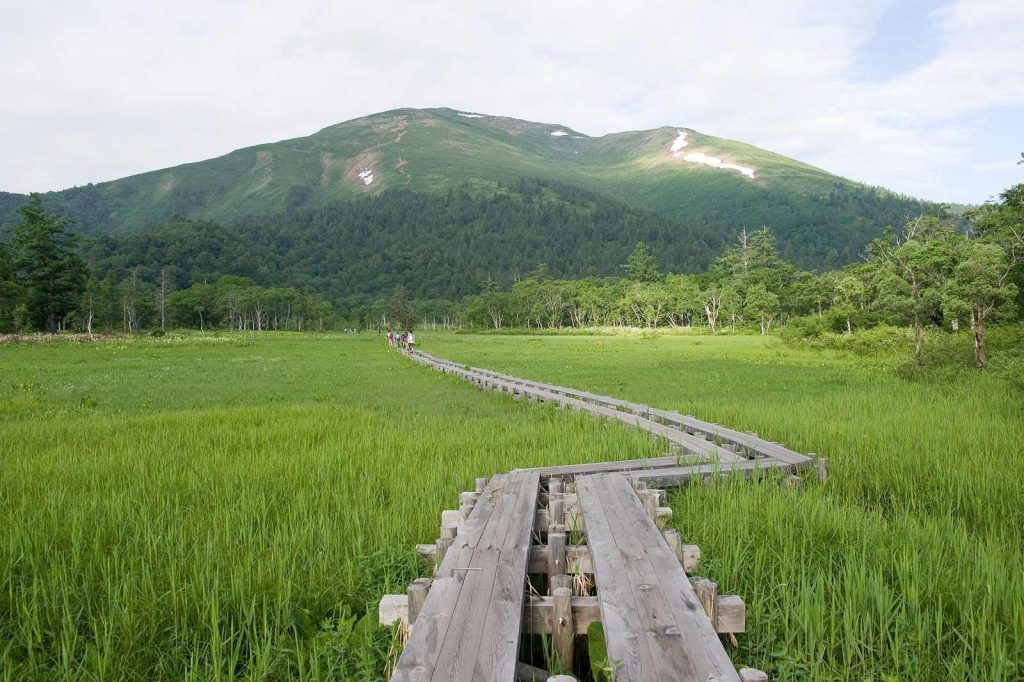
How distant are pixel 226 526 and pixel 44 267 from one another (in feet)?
267

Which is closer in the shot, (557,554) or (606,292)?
(557,554)

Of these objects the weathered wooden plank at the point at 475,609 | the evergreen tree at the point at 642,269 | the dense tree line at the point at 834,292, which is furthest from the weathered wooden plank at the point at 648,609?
the evergreen tree at the point at 642,269

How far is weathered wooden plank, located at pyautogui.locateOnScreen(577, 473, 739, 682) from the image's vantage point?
210cm

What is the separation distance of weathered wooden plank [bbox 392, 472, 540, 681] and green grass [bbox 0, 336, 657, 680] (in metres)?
0.44

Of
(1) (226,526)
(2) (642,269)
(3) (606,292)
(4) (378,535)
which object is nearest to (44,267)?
(1) (226,526)

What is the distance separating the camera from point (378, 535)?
13.6 ft

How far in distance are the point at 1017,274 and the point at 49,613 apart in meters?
29.4

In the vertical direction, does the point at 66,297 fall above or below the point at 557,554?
above

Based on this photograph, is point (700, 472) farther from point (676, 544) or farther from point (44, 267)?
point (44, 267)

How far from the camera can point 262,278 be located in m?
196

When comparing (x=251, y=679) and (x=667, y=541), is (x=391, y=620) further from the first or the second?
(x=667, y=541)

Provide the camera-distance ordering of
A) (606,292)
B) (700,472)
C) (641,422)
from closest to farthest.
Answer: (700,472)
(641,422)
(606,292)

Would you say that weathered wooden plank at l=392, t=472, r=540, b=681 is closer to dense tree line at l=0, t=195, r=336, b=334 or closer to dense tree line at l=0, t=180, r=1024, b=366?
dense tree line at l=0, t=180, r=1024, b=366

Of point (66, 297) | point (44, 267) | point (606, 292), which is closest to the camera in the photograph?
point (44, 267)
